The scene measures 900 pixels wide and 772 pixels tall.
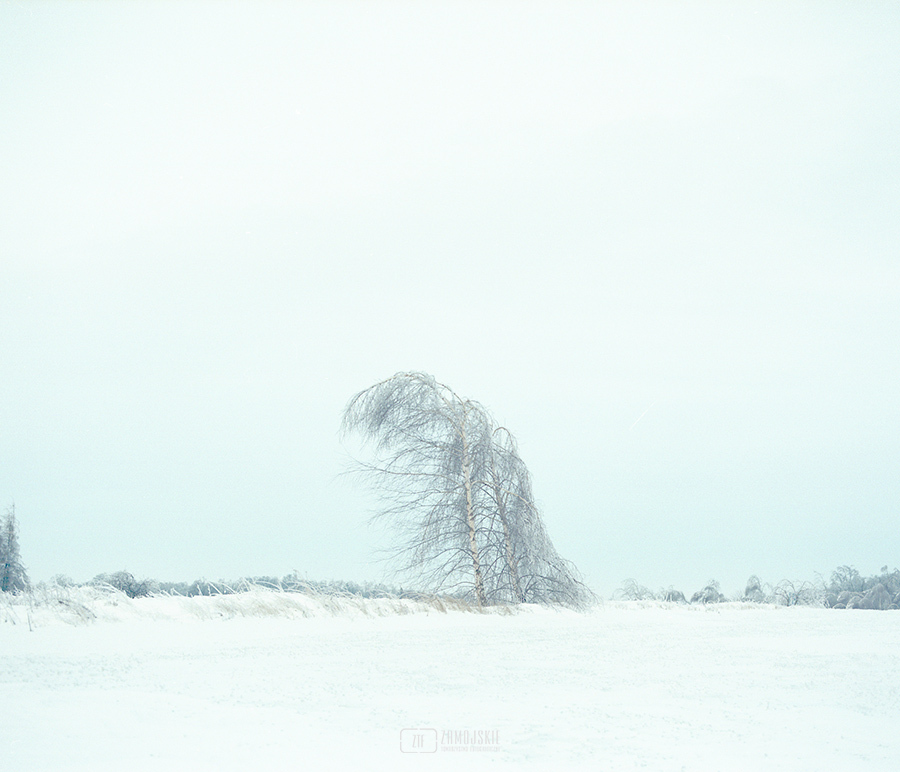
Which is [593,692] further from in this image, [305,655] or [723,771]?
[305,655]

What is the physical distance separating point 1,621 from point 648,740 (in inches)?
217

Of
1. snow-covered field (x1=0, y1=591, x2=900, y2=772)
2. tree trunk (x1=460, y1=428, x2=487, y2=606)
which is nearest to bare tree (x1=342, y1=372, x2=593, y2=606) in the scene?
tree trunk (x1=460, y1=428, x2=487, y2=606)

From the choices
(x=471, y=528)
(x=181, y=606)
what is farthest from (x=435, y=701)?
(x=471, y=528)

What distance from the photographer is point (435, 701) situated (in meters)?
3.46

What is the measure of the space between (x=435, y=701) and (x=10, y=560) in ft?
23.4

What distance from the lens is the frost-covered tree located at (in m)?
8.23

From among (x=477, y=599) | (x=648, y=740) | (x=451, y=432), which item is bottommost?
(x=477, y=599)

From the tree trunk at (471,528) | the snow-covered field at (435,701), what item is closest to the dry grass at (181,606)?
the snow-covered field at (435,701)

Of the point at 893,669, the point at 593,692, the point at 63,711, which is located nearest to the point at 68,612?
the point at 63,711

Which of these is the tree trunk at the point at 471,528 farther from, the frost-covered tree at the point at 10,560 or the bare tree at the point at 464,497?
the frost-covered tree at the point at 10,560

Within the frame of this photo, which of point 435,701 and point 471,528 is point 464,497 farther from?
point 435,701

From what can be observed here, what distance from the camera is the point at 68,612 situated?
6656 mm

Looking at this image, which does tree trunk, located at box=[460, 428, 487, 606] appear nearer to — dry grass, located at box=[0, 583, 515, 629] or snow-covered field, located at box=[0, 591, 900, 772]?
dry grass, located at box=[0, 583, 515, 629]

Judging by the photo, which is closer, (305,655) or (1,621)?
(305,655)
